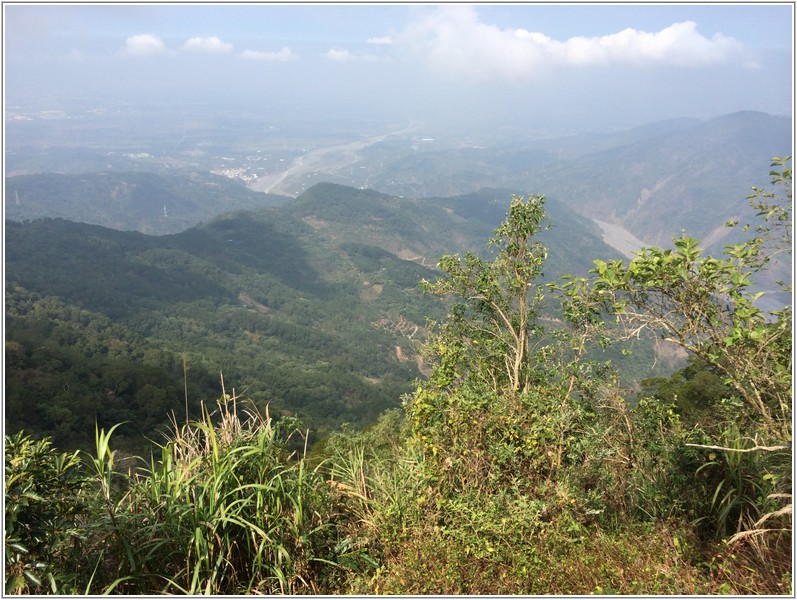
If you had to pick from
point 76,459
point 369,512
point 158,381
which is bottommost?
point 158,381

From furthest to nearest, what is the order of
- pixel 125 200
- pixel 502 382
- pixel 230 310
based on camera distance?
1. pixel 125 200
2. pixel 230 310
3. pixel 502 382

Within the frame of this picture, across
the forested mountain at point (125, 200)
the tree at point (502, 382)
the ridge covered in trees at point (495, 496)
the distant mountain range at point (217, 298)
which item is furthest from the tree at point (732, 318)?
the forested mountain at point (125, 200)

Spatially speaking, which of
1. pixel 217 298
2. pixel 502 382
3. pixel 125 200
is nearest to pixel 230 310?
pixel 217 298

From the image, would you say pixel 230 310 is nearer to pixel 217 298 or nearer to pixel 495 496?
pixel 217 298

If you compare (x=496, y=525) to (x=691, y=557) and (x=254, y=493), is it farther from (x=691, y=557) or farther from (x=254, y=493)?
(x=254, y=493)

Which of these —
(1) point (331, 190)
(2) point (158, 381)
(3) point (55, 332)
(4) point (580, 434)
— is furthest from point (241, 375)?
(1) point (331, 190)

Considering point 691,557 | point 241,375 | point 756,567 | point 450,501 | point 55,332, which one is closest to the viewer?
point 756,567
